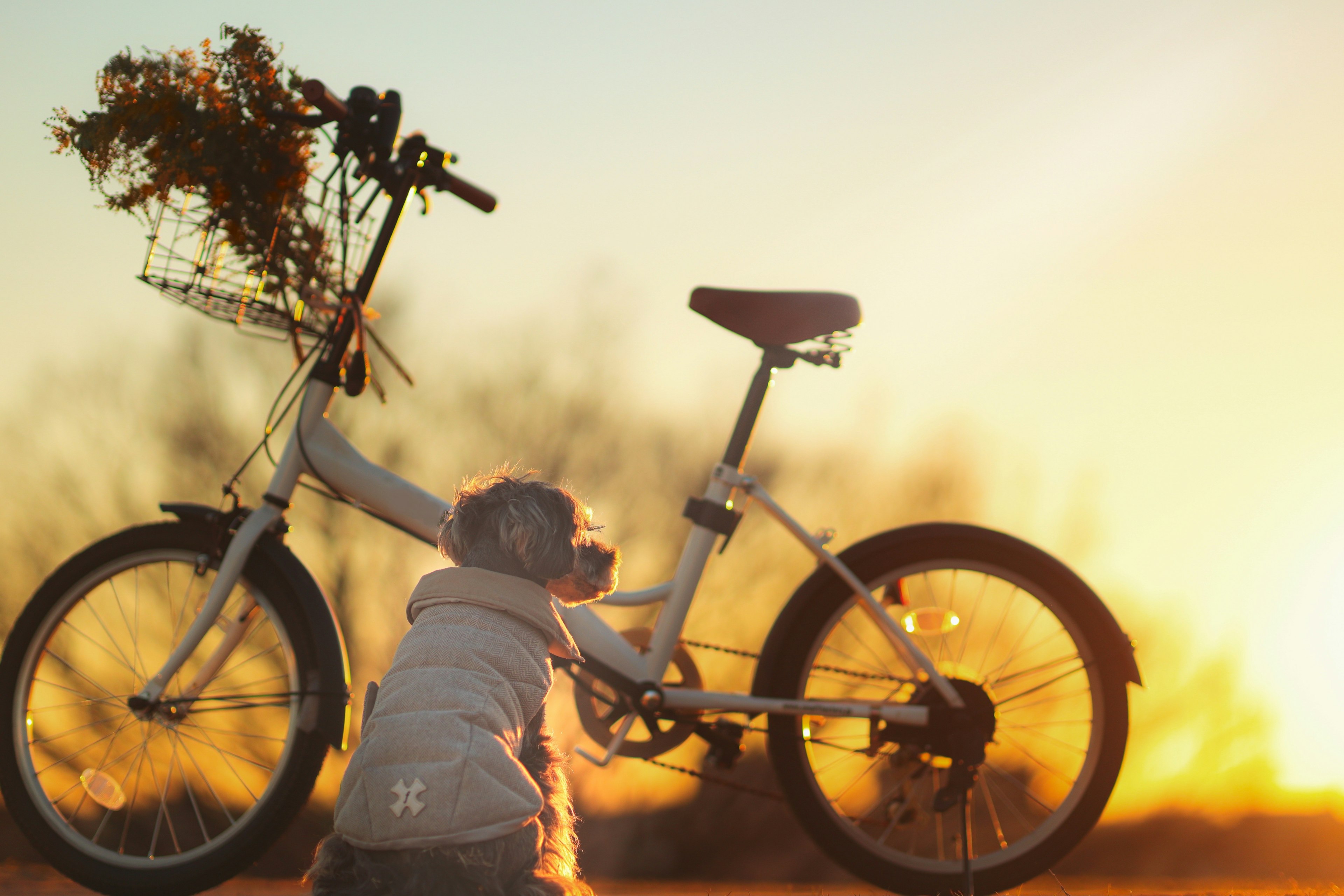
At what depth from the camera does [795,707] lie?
83.8 inches

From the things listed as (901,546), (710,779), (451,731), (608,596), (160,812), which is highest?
(901,546)

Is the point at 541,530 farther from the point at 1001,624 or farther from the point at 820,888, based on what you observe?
the point at 820,888

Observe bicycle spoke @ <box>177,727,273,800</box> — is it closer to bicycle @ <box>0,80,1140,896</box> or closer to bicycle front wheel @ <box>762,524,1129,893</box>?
bicycle @ <box>0,80,1140,896</box>

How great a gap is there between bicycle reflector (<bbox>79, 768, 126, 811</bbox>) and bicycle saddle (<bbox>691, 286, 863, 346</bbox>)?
6.77 feet

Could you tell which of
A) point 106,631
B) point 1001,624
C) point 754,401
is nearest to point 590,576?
point 754,401

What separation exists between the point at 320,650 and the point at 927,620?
1619 mm

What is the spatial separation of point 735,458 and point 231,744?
2.07 meters

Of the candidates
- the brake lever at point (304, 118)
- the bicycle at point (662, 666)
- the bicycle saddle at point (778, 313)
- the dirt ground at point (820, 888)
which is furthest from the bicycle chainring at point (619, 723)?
the brake lever at point (304, 118)

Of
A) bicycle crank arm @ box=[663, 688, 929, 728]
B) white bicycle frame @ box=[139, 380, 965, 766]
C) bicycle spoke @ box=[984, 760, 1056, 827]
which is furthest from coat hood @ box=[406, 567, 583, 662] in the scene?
bicycle spoke @ box=[984, 760, 1056, 827]

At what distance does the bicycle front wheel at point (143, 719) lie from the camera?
6.70 ft

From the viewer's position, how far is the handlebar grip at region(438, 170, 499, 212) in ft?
7.07

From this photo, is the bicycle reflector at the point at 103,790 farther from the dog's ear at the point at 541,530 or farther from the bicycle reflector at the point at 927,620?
→ the bicycle reflector at the point at 927,620

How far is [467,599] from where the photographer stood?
1.36 m

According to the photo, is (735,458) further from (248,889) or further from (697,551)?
(248,889)
